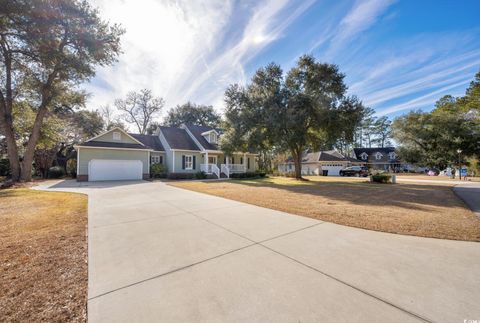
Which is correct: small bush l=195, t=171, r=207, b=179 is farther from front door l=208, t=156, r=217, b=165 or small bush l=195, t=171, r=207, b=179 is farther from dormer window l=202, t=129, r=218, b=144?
dormer window l=202, t=129, r=218, b=144

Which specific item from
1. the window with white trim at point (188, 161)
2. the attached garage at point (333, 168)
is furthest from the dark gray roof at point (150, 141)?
the attached garage at point (333, 168)

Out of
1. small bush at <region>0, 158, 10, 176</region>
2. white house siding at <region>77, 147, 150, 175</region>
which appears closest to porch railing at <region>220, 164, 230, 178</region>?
white house siding at <region>77, 147, 150, 175</region>

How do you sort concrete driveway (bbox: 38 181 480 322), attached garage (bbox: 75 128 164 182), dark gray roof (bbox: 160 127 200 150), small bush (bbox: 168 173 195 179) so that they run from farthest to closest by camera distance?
dark gray roof (bbox: 160 127 200 150) < small bush (bbox: 168 173 195 179) < attached garage (bbox: 75 128 164 182) < concrete driveway (bbox: 38 181 480 322)

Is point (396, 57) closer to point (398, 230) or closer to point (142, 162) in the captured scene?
point (398, 230)

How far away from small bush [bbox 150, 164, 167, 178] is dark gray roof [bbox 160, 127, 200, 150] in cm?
250

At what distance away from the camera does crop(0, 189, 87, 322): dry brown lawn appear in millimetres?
1983

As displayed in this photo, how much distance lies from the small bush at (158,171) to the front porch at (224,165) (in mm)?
4139

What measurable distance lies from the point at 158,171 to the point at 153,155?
3007mm

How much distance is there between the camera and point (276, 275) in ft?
8.70

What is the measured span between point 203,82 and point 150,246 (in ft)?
47.3

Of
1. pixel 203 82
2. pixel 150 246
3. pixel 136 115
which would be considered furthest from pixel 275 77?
pixel 136 115

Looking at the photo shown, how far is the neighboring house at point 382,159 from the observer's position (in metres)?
43.7

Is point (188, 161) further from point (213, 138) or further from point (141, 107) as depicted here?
point (141, 107)

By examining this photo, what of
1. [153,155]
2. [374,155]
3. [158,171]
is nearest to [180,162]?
[158,171]
